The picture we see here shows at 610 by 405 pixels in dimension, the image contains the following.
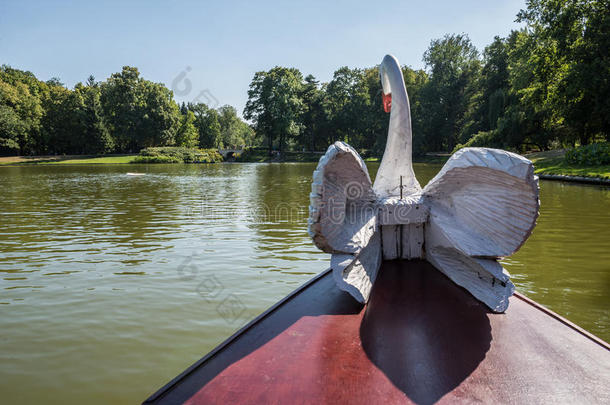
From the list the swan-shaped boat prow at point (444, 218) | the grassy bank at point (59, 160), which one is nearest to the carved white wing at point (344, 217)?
the swan-shaped boat prow at point (444, 218)

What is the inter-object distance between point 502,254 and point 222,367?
179 centimetres

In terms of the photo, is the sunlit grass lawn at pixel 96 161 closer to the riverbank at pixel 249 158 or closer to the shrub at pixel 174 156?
the riverbank at pixel 249 158

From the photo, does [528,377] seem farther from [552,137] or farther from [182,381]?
[552,137]

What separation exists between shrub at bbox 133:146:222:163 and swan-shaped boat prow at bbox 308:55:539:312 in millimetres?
50364

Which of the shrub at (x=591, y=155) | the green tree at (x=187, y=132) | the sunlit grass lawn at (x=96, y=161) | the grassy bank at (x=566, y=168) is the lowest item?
the grassy bank at (x=566, y=168)

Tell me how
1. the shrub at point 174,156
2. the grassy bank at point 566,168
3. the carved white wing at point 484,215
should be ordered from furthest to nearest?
the shrub at point 174,156 < the grassy bank at point 566,168 < the carved white wing at point 484,215

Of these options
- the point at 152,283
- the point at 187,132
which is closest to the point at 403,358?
the point at 152,283

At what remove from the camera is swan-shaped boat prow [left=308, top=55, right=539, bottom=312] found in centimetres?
222

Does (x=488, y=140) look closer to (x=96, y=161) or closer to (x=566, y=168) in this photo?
(x=566, y=168)


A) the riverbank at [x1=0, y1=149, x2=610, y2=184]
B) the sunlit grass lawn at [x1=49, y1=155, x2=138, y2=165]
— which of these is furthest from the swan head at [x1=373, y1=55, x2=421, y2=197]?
the sunlit grass lawn at [x1=49, y1=155, x2=138, y2=165]

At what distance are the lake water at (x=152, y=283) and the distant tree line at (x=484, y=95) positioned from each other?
14812 mm

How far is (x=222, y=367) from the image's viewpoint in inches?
78.2

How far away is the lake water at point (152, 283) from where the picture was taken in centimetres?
329

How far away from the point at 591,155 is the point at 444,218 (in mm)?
22731
